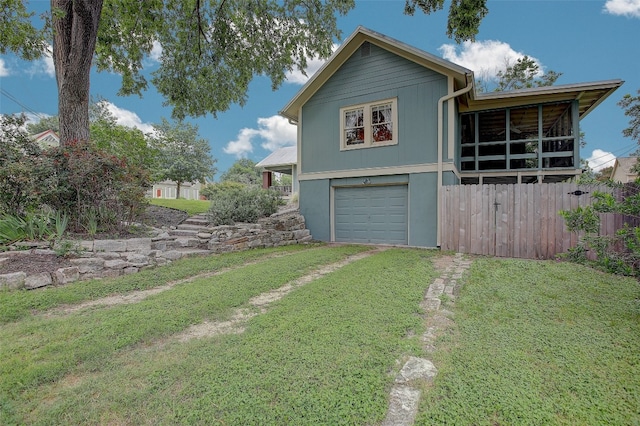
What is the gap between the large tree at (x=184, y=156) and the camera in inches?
906

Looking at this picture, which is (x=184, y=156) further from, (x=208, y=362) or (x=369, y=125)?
(x=208, y=362)

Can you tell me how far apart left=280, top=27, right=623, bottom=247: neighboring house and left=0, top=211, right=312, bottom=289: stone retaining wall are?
1.83 metres

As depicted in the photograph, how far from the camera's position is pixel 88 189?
18.7ft

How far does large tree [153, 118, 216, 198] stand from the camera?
906 inches

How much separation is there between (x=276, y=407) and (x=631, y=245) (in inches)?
147

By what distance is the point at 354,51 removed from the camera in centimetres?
915

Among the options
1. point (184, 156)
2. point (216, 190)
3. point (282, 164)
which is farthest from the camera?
point (184, 156)

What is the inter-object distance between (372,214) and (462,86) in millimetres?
4377

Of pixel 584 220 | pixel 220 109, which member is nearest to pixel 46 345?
pixel 584 220

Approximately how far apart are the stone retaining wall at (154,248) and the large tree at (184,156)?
17.5 metres

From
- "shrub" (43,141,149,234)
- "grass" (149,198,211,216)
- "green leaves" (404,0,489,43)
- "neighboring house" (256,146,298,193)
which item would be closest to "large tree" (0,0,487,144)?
"green leaves" (404,0,489,43)

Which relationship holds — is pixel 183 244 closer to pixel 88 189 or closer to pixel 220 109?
pixel 88 189

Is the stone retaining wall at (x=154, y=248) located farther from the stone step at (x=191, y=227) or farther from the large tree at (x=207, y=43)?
the large tree at (x=207, y=43)

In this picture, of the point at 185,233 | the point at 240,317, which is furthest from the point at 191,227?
the point at 240,317
